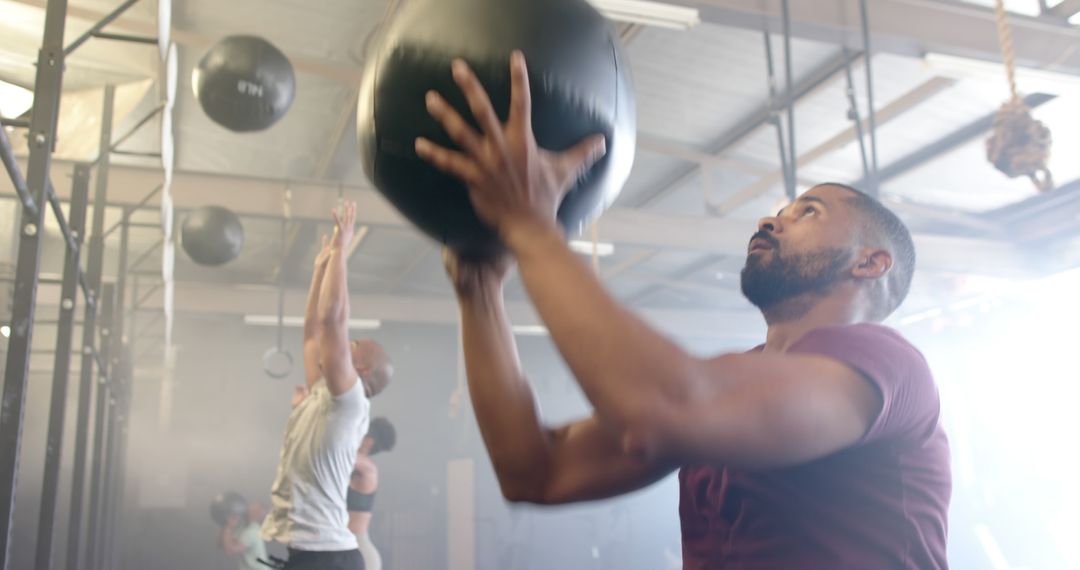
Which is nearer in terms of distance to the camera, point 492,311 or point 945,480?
point 945,480

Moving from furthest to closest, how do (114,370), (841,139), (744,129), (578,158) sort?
(744,129) < (841,139) < (114,370) < (578,158)

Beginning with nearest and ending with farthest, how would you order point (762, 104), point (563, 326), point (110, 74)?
point (563, 326) < point (110, 74) < point (762, 104)

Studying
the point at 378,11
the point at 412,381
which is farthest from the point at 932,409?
the point at 412,381

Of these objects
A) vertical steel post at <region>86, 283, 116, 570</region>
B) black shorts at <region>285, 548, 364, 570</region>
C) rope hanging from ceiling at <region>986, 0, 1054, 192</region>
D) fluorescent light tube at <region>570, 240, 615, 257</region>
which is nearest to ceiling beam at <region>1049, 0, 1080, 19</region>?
rope hanging from ceiling at <region>986, 0, 1054, 192</region>

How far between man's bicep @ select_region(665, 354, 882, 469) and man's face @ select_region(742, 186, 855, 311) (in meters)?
0.26

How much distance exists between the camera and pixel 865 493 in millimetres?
1000

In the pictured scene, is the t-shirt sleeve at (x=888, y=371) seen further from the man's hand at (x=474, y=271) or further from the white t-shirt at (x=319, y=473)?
the white t-shirt at (x=319, y=473)

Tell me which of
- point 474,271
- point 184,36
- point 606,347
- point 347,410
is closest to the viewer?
point 606,347

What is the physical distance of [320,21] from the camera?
→ 5379mm

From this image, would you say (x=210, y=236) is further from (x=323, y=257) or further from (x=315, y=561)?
(x=315, y=561)

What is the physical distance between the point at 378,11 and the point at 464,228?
456 cm

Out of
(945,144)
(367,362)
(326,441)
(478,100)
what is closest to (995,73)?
(945,144)

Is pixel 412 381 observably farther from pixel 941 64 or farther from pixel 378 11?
pixel 941 64

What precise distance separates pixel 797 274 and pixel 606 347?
1.59 feet
